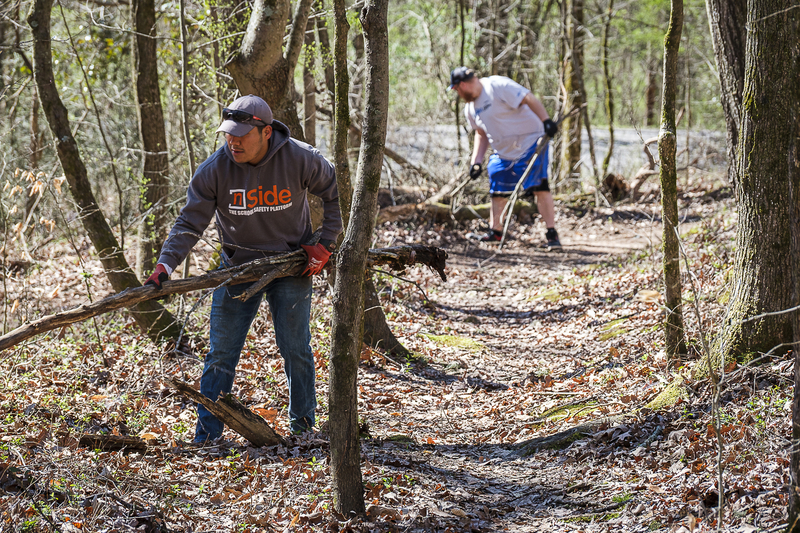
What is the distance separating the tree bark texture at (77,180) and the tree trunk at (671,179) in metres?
4.48

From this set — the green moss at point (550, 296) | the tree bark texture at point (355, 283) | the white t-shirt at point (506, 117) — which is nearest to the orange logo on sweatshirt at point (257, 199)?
the tree bark texture at point (355, 283)

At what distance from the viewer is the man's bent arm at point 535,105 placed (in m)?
8.95

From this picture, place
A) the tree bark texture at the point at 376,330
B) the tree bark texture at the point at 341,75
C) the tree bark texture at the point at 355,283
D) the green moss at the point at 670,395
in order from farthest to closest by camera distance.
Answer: the tree bark texture at the point at 376,330 < the tree bark texture at the point at 341,75 < the green moss at the point at 670,395 < the tree bark texture at the point at 355,283

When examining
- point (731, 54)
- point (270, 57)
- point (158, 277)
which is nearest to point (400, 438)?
point (158, 277)

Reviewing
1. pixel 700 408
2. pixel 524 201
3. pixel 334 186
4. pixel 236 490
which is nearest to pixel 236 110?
pixel 334 186

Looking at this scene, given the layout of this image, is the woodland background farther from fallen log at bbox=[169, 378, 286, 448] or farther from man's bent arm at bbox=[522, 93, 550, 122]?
man's bent arm at bbox=[522, 93, 550, 122]

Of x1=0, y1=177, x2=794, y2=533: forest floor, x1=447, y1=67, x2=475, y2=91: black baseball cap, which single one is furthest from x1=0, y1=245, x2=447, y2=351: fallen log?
x1=447, y1=67, x2=475, y2=91: black baseball cap

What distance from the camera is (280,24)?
17.3ft

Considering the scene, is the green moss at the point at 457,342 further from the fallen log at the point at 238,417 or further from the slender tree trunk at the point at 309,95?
the fallen log at the point at 238,417

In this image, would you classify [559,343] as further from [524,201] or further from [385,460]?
[524,201]

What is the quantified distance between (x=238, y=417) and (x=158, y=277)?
A: 1.01 m

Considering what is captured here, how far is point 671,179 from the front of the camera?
461 centimetres

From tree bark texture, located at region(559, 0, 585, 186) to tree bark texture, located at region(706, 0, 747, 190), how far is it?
840 cm

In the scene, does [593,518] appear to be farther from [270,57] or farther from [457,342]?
[270,57]
